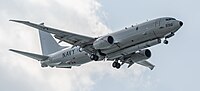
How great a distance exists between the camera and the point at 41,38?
10650cm

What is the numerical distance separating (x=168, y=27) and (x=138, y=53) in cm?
1181

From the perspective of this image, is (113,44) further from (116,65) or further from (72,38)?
(116,65)

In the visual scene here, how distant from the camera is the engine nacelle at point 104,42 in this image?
3285 inches

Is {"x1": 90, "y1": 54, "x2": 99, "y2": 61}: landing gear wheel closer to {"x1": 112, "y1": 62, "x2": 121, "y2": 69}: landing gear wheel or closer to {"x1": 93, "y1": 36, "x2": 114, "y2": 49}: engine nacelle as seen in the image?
{"x1": 93, "y1": 36, "x2": 114, "y2": 49}: engine nacelle

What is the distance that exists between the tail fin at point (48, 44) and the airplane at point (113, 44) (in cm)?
377

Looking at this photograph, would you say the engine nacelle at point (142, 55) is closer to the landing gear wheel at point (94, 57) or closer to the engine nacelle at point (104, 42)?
the landing gear wheel at point (94, 57)

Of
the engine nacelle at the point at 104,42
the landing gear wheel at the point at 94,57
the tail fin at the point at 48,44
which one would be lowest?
the tail fin at the point at 48,44

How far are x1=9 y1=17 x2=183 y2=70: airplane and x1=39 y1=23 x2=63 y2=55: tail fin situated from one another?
377 centimetres

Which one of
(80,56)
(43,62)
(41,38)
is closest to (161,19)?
(80,56)

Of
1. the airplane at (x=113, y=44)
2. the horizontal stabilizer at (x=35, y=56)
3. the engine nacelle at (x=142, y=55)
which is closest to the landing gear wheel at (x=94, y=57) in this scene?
the airplane at (x=113, y=44)

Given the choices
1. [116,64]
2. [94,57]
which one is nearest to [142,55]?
[116,64]

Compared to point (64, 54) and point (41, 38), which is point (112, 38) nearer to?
point (64, 54)

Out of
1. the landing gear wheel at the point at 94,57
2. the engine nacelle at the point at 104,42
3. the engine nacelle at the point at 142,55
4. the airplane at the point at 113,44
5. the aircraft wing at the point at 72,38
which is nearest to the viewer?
the airplane at the point at 113,44

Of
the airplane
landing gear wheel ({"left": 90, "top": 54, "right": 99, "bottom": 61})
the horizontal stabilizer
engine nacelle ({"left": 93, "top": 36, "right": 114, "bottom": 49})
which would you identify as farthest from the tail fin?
engine nacelle ({"left": 93, "top": 36, "right": 114, "bottom": 49})
